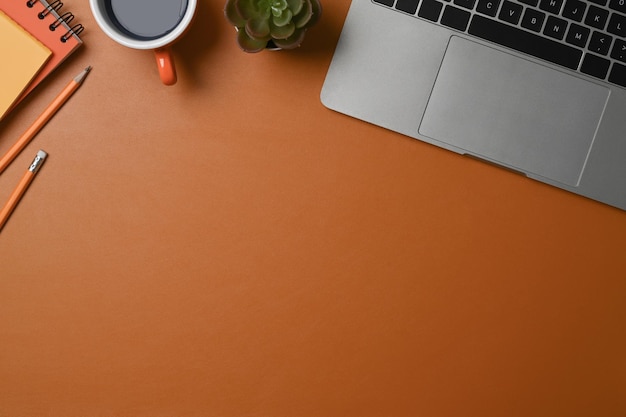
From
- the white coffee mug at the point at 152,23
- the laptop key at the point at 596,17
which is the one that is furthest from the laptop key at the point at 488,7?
the white coffee mug at the point at 152,23

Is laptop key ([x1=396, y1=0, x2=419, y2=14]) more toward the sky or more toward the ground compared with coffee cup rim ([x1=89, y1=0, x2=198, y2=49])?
more toward the sky

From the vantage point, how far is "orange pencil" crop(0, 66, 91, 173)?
76 centimetres

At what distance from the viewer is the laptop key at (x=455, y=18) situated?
0.72m

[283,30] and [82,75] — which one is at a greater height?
[283,30]

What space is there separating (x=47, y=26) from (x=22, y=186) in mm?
191

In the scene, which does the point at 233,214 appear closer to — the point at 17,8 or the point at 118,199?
the point at 118,199

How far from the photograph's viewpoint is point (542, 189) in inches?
30.7

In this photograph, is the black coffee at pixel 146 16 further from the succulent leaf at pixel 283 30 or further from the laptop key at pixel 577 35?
the laptop key at pixel 577 35

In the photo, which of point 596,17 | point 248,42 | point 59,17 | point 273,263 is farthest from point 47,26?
point 596,17

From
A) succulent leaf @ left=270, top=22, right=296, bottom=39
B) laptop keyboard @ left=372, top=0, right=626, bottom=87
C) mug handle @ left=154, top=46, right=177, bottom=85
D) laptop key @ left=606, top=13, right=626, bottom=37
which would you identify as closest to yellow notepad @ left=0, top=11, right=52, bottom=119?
mug handle @ left=154, top=46, right=177, bottom=85

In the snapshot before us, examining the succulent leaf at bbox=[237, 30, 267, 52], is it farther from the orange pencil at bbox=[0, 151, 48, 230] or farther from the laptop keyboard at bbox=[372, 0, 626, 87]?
the orange pencil at bbox=[0, 151, 48, 230]

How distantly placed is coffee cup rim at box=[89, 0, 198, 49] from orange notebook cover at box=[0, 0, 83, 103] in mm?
88

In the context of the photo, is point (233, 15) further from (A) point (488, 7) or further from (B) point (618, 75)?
(B) point (618, 75)

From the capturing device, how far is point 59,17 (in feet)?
2.44
